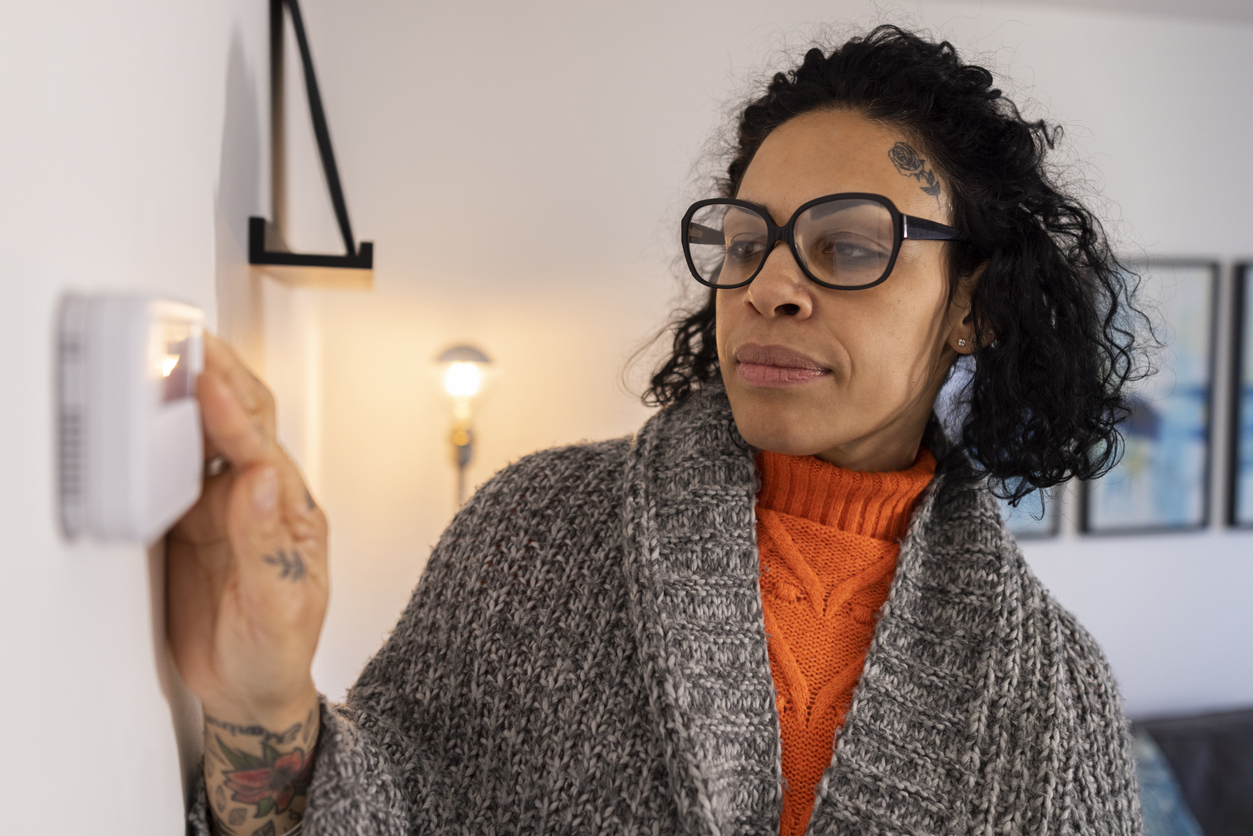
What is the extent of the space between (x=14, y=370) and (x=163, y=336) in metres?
0.09

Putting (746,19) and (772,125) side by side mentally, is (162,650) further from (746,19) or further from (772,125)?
Answer: (746,19)

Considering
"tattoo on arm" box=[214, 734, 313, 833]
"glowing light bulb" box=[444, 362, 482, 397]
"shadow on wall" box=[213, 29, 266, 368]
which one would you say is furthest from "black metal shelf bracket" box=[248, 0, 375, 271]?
"glowing light bulb" box=[444, 362, 482, 397]

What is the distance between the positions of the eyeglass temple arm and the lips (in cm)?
18

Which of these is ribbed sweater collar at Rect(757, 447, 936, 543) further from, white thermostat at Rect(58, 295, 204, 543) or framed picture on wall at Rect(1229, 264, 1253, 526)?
framed picture on wall at Rect(1229, 264, 1253, 526)

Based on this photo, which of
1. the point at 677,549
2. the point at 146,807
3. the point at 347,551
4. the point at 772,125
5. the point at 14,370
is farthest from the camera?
the point at 347,551

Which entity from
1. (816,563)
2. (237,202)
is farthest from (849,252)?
(237,202)

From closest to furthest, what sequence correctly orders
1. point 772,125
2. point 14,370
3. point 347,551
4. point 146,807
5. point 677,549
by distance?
point 14,370 < point 146,807 < point 677,549 < point 772,125 < point 347,551

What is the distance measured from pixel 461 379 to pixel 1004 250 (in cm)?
166

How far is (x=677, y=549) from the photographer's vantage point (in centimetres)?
93

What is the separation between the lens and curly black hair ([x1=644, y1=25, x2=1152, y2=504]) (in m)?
0.99

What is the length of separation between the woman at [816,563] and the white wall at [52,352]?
0.31 m

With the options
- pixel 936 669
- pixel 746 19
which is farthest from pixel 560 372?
pixel 936 669

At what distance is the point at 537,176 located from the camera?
7.96 feet

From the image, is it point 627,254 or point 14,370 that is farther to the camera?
point 627,254
